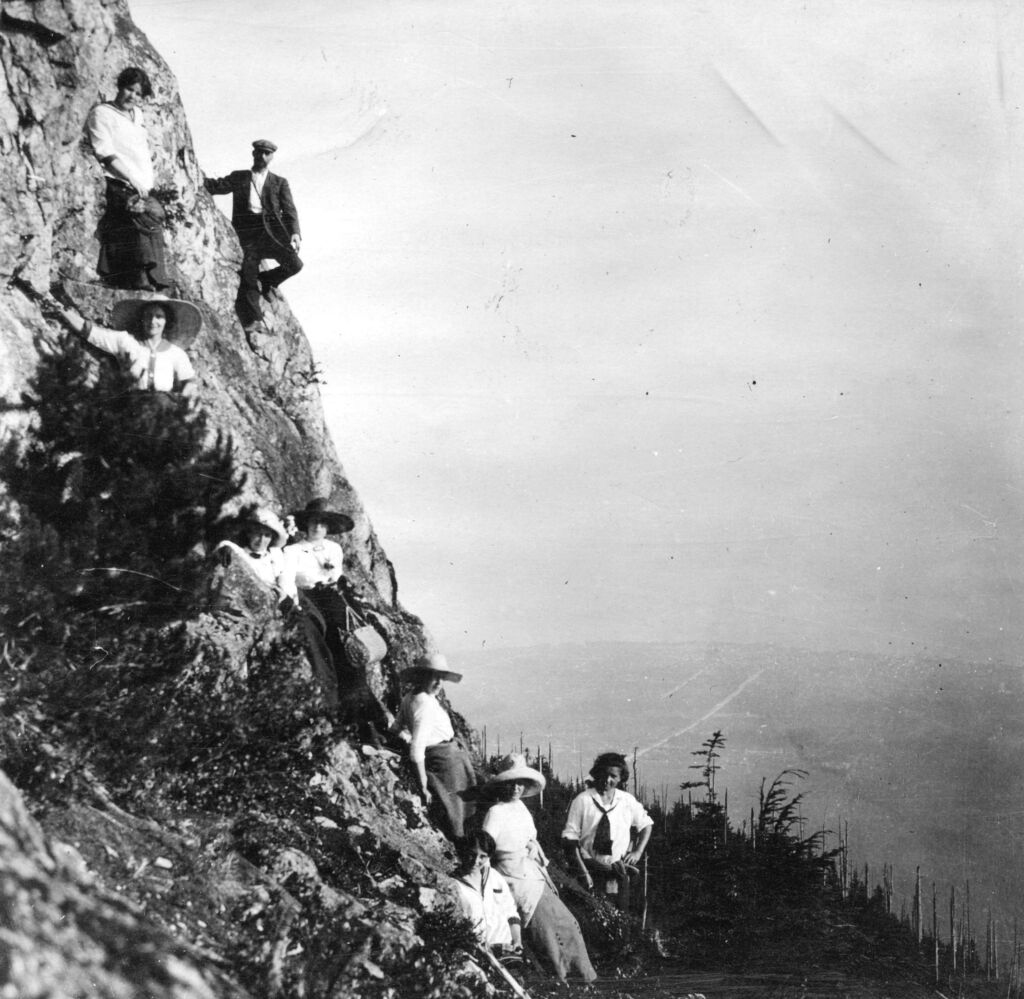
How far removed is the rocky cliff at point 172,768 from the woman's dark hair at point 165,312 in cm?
65

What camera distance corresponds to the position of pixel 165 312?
901 centimetres

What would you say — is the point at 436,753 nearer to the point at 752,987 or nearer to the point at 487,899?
the point at 487,899

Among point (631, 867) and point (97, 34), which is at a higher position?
point (97, 34)

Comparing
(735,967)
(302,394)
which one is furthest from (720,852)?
(302,394)

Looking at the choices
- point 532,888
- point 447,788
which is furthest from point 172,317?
point 532,888

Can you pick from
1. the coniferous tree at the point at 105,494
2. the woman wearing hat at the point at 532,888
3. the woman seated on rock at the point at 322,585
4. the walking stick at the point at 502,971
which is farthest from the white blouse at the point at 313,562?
the walking stick at the point at 502,971

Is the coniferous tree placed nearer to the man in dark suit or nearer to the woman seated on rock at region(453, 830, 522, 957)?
the woman seated on rock at region(453, 830, 522, 957)

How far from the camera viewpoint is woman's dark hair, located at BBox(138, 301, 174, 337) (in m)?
8.88

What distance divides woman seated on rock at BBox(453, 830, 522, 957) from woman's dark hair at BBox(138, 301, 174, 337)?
16.6 feet

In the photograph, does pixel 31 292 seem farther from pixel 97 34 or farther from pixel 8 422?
pixel 97 34

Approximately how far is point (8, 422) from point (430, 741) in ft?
13.8

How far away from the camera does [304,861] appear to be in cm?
664

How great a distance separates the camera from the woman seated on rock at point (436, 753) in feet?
29.6

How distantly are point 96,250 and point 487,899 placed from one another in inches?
265
